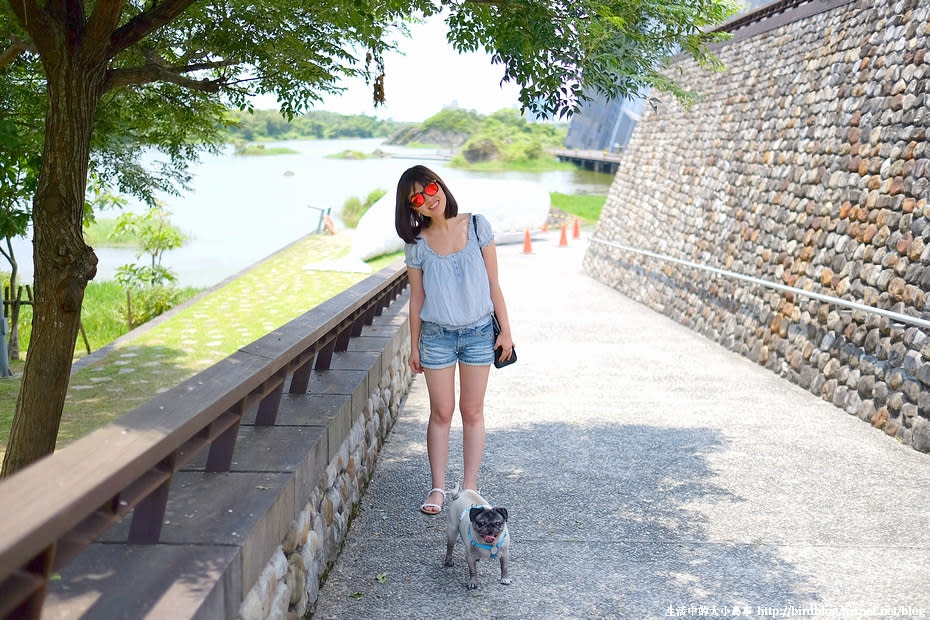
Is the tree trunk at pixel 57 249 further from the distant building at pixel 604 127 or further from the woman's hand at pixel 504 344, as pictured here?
the distant building at pixel 604 127

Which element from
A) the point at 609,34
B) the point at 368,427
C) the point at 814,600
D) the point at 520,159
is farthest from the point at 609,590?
the point at 520,159

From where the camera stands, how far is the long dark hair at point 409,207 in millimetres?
4633

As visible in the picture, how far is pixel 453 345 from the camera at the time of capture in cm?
482

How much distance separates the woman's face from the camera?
4.62m

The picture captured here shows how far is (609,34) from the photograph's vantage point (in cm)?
583

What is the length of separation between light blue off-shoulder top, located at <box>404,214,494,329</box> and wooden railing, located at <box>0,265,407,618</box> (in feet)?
2.20

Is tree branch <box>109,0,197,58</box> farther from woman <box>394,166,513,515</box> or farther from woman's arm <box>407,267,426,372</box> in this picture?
woman's arm <box>407,267,426,372</box>

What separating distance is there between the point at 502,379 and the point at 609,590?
18.2ft

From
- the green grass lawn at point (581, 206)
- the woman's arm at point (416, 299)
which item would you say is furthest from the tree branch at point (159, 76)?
the green grass lawn at point (581, 206)

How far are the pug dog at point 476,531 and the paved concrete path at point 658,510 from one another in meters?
0.12

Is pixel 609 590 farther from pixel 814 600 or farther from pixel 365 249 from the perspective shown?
pixel 365 249

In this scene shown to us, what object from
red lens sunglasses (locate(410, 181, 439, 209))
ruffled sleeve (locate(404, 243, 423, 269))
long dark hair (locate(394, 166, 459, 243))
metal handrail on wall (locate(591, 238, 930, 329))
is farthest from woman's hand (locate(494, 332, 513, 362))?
metal handrail on wall (locate(591, 238, 930, 329))

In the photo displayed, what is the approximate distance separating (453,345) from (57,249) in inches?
105

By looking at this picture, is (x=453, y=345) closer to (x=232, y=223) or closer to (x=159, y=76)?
(x=159, y=76)
